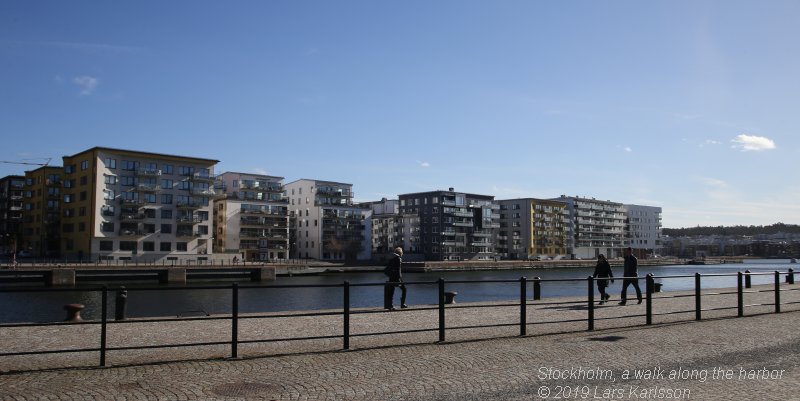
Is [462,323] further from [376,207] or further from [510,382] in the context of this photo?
[376,207]

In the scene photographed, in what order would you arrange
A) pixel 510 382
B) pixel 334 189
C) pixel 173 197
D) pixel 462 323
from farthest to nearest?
pixel 334 189, pixel 173 197, pixel 462 323, pixel 510 382

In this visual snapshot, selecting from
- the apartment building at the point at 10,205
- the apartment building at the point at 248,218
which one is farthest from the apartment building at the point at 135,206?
the apartment building at the point at 10,205

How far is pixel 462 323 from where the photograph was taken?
1520 cm

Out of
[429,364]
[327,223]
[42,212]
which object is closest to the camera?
[429,364]

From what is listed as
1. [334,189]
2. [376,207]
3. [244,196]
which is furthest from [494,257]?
[244,196]

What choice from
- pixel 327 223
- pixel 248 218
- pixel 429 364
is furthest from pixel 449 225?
Answer: pixel 429 364

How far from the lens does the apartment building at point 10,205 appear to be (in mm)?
126375

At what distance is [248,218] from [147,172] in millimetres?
24156

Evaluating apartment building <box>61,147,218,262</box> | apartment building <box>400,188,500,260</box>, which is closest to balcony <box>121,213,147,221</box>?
apartment building <box>61,147,218,262</box>

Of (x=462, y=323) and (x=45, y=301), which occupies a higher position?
(x=462, y=323)

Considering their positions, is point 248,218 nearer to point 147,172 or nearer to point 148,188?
point 148,188

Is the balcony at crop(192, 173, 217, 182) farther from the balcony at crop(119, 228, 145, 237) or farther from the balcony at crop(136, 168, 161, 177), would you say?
the balcony at crop(119, 228, 145, 237)

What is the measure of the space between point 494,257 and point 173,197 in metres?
82.4

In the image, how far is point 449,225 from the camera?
146 metres
